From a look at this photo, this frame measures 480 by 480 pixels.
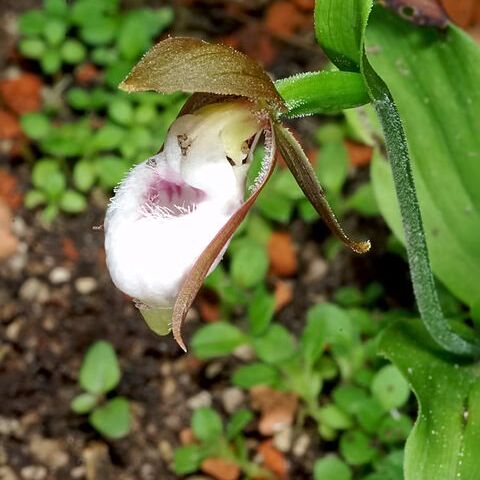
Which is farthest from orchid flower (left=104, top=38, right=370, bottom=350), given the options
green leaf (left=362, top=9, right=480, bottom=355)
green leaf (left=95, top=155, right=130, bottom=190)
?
green leaf (left=95, top=155, right=130, bottom=190)

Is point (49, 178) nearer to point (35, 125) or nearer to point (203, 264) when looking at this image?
point (35, 125)

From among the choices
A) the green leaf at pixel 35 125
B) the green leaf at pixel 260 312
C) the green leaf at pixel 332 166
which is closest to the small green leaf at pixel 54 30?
the green leaf at pixel 35 125

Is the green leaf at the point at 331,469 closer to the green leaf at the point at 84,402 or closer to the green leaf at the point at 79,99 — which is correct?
the green leaf at the point at 84,402

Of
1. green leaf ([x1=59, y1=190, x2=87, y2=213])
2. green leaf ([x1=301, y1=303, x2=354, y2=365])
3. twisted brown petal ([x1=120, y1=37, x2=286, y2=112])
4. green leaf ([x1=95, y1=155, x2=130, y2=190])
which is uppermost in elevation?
twisted brown petal ([x1=120, y1=37, x2=286, y2=112])

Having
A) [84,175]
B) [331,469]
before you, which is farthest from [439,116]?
[84,175]

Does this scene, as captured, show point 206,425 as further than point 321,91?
Yes

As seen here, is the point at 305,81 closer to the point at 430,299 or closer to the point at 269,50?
the point at 430,299

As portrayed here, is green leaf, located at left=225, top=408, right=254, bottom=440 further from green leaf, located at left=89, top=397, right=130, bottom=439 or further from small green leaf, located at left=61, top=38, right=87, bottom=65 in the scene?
small green leaf, located at left=61, top=38, right=87, bottom=65
